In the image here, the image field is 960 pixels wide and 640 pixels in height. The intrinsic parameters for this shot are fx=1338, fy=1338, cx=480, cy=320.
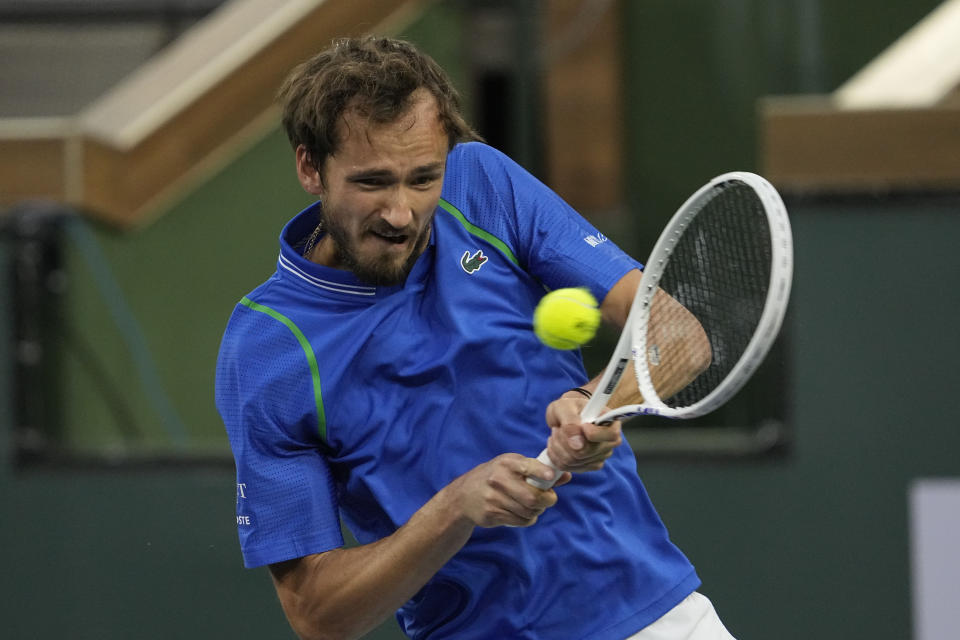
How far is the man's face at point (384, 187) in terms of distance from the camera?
187cm

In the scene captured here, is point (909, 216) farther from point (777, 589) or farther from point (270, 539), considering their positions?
point (270, 539)

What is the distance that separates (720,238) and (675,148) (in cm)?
288

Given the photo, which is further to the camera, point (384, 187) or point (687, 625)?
point (687, 625)

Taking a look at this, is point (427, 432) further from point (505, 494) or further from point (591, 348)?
point (591, 348)

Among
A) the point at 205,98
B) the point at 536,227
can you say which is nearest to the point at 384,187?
the point at 536,227

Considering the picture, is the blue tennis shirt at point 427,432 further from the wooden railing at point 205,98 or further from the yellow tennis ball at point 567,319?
the wooden railing at point 205,98

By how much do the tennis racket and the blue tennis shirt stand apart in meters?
0.17

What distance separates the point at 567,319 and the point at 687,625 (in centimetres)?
56

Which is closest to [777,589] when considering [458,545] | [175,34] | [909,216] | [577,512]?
[909,216]

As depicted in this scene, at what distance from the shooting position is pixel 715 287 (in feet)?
6.63

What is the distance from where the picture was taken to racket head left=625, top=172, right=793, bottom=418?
6.14ft

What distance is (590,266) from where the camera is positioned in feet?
6.75

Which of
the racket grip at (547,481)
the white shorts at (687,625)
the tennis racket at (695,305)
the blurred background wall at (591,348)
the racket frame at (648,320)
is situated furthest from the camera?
the blurred background wall at (591,348)

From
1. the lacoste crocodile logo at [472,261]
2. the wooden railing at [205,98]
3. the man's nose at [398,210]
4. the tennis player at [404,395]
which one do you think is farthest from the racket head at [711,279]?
the wooden railing at [205,98]
